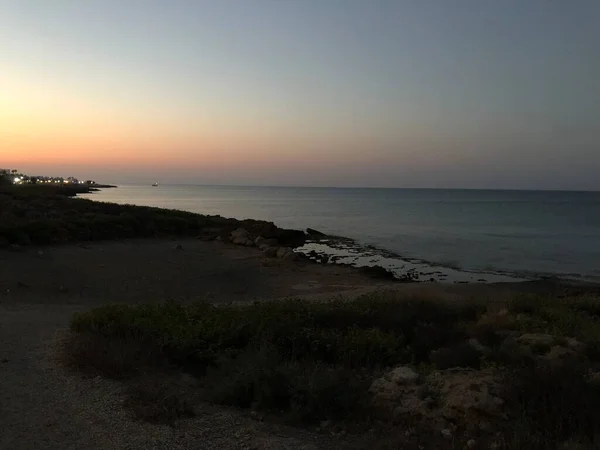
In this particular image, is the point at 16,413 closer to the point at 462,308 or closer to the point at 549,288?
the point at 462,308

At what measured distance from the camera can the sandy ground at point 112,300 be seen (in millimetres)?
5008

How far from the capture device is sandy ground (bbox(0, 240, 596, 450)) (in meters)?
5.01

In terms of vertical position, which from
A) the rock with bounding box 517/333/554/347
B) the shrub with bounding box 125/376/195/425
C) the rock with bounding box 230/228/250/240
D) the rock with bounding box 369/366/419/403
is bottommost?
the rock with bounding box 230/228/250/240

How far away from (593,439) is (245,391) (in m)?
3.48

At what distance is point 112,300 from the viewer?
1471cm

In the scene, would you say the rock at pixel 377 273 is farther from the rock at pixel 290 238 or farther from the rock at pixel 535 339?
the rock at pixel 535 339

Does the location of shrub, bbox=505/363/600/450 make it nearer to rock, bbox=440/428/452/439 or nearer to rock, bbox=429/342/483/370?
rock, bbox=440/428/452/439

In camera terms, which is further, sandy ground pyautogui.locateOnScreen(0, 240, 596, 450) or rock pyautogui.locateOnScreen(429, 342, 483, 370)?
rock pyautogui.locateOnScreen(429, 342, 483, 370)

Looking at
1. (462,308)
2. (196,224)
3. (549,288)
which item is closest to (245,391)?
(462,308)

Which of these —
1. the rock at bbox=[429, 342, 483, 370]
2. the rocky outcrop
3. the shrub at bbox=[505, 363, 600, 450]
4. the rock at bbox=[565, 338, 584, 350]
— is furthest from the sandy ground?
the rock at bbox=[565, 338, 584, 350]

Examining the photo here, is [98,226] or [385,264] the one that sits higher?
[98,226]

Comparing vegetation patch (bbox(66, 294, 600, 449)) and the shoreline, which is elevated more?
vegetation patch (bbox(66, 294, 600, 449))

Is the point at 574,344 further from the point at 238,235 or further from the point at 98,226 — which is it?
the point at 98,226

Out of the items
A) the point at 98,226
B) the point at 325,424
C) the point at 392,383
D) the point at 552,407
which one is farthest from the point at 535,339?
the point at 98,226
